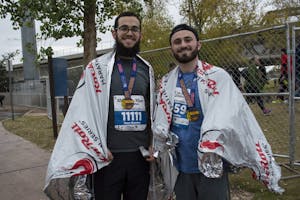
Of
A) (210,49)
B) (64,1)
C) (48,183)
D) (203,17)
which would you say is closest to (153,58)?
(210,49)

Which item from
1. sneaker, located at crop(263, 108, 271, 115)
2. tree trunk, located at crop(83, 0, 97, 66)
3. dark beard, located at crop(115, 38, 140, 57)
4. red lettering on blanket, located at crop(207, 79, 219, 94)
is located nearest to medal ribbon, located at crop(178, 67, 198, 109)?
red lettering on blanket, located at crop(207, 79, 219, 94)

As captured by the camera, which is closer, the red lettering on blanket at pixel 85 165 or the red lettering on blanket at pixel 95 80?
the red lettering on blanket at pixel 85 165

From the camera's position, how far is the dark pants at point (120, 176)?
8.30ft

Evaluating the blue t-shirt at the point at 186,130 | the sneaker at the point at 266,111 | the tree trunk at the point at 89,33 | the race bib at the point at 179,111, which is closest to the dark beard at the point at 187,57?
the blue t-shirt at the point at 186,130

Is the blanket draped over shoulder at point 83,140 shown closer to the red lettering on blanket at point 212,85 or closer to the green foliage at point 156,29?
the red lettering on blanket at point 212,85

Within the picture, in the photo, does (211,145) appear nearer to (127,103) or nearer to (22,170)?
(127,103)

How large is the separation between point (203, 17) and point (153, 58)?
36.3 ft

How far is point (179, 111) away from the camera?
2.40m

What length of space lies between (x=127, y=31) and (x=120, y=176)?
1.17 meters

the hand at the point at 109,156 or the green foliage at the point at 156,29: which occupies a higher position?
the green foliage at the point at 156,29

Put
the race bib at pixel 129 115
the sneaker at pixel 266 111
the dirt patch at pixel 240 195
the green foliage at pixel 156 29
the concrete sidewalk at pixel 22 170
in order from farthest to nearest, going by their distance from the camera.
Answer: the green foliage at pixel 156 29, the sneaker at pixel 266 111, the concrete sidewalk at pixel 22 170, the dirt patch at pixel 240 195, the race bib at pixel 129 115

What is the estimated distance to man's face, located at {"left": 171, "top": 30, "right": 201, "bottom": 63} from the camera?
238cm

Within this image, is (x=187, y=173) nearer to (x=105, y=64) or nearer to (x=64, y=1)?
(x=105, y=64)

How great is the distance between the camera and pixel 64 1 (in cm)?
533
